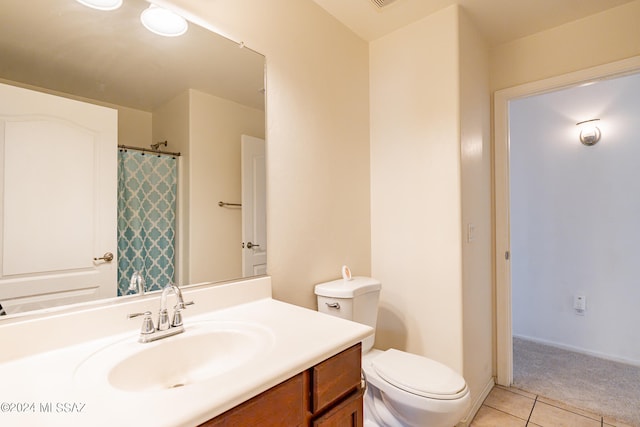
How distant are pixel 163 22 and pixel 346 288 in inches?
53.8

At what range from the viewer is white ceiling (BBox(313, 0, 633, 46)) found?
1696 mm

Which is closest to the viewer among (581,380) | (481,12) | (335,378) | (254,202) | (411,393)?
(335,378)

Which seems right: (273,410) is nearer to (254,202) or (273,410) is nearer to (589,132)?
(254,202)

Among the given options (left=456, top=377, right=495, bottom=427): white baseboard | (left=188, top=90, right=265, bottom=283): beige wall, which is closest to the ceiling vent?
(left=188, top=90, right=265, bottom=283): beige wall

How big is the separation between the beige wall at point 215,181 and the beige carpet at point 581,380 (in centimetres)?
222

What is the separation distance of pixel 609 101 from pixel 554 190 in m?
0.80

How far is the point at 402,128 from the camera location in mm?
1911

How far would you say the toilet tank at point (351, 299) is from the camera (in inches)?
60.1

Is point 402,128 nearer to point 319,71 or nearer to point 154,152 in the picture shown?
point 319,71

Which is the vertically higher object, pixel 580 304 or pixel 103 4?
pixel 103 4

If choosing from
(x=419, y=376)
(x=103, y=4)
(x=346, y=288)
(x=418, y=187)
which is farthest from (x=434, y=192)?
(x=103, y=4)

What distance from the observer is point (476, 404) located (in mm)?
1845

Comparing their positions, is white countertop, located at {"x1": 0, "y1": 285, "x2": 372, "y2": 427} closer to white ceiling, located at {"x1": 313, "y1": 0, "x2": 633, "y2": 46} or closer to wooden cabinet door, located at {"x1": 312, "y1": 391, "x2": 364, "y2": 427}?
wooden cabinet door, located at {"x1": 312, "y1": 391, "x2": 364, "y2": 427}

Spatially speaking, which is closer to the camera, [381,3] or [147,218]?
[147,218]
